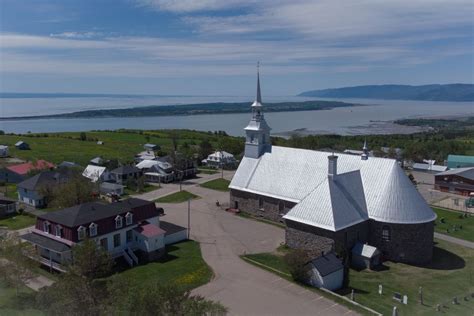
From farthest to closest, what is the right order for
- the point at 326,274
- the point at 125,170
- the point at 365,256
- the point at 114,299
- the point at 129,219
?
the point at 125,170
the point at 129,219
the point at 365,256
the point at 326,274
the point at 114,299

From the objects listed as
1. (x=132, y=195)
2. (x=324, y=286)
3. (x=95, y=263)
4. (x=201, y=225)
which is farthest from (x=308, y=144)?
(x=95, y=263)

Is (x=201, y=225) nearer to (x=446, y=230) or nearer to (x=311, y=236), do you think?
(x=311, y=236)

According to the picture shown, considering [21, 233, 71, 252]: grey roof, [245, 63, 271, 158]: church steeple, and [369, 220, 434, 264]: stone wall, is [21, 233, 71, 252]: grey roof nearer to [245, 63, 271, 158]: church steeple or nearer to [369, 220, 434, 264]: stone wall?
[245, 63, 271, 158]: church steeple

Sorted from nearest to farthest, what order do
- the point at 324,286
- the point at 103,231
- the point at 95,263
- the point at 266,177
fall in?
the point at 95,263 → the point at 324,286 → the point at 103,231 → the point at 266,177

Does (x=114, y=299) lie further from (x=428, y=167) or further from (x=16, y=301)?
(x=428, y=167)

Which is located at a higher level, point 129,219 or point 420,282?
point 129,219

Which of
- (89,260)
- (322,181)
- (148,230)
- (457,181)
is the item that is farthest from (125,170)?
(457,181)

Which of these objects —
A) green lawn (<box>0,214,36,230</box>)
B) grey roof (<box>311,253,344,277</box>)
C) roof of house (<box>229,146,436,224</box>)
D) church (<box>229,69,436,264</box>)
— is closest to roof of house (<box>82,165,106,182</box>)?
green lawn (<box>0,214,36,230</box>)
